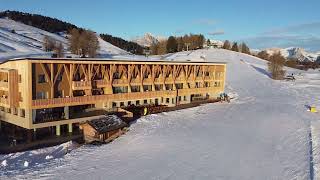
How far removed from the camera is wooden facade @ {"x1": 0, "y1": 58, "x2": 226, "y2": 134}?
112ft

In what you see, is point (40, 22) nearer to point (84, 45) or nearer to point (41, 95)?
point (84, 45)

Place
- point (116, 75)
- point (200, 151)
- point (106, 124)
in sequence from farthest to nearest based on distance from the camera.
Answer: point (116, 75) < point (106, 124) < point (200, 151)

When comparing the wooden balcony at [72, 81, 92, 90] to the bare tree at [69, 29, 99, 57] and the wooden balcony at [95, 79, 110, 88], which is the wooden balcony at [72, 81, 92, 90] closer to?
the wooden balcony at [95, 79, 110, 88]

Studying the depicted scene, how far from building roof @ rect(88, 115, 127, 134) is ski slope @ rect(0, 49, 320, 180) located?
1.33m

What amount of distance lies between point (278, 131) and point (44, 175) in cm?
2471

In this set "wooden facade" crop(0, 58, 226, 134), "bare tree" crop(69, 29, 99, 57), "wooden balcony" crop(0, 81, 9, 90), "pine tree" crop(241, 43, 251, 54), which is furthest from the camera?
"pine tree" crop(241, 43, 251, 54)

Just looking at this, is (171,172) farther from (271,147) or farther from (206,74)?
(206,74)

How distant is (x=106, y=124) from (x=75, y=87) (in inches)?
258

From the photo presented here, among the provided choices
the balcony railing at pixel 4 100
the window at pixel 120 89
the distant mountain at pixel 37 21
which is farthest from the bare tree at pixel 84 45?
the distant mountain at pixel 37 21

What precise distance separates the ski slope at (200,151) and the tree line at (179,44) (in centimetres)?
9780

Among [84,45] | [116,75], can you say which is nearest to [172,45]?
[84,45]

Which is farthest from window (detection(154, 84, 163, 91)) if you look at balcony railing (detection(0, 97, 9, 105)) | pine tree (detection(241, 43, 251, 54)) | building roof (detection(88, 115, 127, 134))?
pine tree (detection(241, 43, 251, 54))

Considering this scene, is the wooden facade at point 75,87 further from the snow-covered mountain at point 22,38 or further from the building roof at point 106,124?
the snow-covered mountain at point 22,38

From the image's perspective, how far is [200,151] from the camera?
97.7ft
